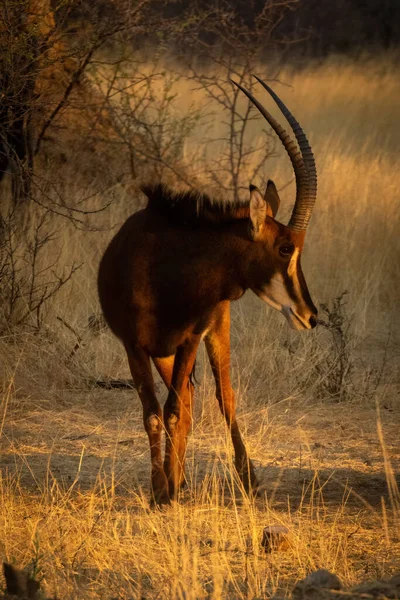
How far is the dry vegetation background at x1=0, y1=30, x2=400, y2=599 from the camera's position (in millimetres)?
4082

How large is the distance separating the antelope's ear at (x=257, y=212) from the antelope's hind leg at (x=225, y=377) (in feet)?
2.15

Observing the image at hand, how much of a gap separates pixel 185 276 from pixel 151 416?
737 millimetres

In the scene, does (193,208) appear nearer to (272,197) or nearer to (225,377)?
(272,197)

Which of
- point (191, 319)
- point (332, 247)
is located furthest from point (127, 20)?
point (191, 319)

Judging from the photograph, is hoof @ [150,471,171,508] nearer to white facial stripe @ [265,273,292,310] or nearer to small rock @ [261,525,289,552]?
small rock @ [261,525,289,552]

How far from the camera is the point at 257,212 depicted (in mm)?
5012

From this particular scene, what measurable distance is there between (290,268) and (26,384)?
299 centimetres

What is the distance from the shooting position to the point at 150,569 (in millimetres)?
4008

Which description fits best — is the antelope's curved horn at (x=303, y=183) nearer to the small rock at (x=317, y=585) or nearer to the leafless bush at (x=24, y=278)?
the small rock at (x=317, y=585)

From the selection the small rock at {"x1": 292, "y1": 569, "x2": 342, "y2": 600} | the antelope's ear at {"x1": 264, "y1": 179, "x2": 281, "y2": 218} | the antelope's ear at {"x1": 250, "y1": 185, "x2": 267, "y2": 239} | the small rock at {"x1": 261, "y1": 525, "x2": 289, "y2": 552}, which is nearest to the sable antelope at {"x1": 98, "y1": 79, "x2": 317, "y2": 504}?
the antelope's ear at {"x1": 250, "y1": 185, "x2": 267, "y2": 239}

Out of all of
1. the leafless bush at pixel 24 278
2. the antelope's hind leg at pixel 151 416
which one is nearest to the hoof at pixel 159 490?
the antelope's hind leg at pixel 151 416

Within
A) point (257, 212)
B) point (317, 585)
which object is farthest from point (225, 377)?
Result: point (317, 585)

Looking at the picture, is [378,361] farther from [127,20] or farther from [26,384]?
→ [127,20]

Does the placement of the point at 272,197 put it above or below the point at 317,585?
above
